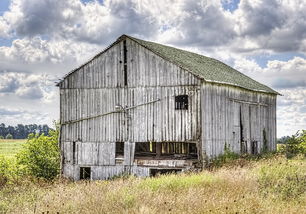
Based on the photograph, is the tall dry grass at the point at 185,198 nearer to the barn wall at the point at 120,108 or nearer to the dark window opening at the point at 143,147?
the barn wall at the point at 120,108

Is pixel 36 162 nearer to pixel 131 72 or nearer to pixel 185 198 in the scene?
pixel 131 72

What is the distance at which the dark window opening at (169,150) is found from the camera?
25.7 m

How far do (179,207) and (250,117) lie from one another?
19.3 m

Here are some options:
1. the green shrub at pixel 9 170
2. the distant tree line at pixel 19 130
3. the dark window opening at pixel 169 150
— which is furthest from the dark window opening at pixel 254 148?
the distant tree line at pixel 19 130

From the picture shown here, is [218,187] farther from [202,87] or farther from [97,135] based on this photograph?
[97,135]

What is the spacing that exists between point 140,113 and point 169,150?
3610mm

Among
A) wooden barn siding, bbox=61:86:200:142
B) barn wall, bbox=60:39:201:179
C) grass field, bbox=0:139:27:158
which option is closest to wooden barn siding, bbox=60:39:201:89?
barn wall, bbox=60:39:201:179

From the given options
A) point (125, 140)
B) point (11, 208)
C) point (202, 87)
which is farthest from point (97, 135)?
point (11, 208)

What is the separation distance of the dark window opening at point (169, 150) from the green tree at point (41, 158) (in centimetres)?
581

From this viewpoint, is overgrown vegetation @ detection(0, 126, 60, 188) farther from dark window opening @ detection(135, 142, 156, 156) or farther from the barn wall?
dark window opening @ detection(135, 142, 156, 156)

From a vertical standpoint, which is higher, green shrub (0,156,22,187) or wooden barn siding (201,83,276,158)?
wooden barn siding (201,83,276,158)

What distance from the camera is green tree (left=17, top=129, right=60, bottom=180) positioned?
98.4ft

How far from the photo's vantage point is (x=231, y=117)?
91.3ft

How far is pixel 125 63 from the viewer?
26.1 metres
